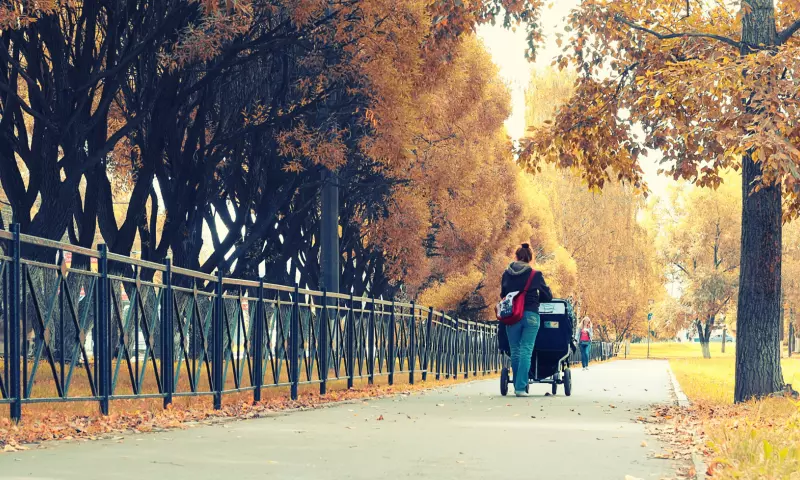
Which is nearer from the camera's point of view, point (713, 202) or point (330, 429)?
point (330, 429)

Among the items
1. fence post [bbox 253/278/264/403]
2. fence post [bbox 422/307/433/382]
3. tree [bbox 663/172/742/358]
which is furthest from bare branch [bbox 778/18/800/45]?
tree [bbox 663/172/742/358]

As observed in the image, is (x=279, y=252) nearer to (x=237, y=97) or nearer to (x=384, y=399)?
(x=237, y=97)

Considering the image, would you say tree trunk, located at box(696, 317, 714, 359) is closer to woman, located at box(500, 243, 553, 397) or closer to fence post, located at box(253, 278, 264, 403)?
woman, located at box(500, 243, 553, 397)

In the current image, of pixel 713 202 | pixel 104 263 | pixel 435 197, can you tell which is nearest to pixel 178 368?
pixel 104 263

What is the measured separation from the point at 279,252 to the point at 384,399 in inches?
612

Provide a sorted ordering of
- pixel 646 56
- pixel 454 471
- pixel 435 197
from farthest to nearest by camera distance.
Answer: pixel 435 197 < pixel 646 56 < pixel 454 471

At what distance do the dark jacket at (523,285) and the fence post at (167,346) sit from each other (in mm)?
4837

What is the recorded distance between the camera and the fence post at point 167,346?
11773 mm

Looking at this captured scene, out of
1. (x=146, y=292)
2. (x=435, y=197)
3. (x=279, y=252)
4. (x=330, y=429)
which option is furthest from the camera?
(x=279, y=252)

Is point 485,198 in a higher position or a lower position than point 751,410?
higher

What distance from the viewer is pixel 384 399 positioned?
15.7m

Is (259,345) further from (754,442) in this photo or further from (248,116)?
(248,116)

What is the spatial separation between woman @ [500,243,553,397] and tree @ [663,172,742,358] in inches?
2289

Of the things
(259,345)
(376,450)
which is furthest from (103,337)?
(259,345)
